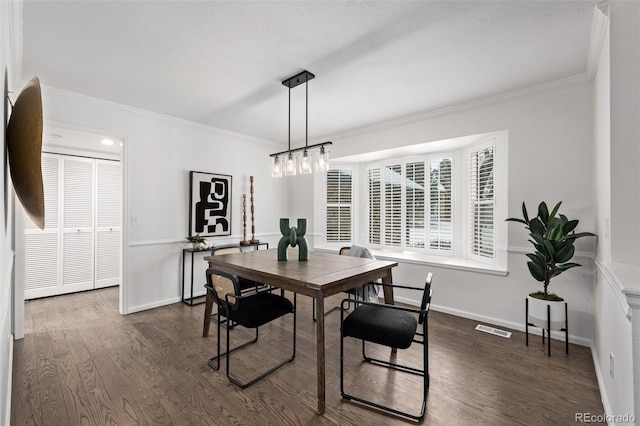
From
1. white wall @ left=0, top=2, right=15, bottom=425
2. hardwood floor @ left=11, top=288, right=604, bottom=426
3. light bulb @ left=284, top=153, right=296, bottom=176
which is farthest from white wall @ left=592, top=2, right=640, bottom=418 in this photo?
white wall @ left=0, top=2, right=15, bottom=425

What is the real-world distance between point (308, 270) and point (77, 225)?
4214mm

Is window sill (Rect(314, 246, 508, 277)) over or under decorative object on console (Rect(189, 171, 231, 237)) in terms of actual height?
under

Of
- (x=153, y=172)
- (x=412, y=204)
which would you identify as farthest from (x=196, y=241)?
(x=412, y=204)

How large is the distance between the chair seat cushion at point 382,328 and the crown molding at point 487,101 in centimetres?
251

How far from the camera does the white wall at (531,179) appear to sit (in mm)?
2631

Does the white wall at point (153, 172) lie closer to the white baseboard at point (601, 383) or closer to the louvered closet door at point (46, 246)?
the louvered closet door at point (46, 246)

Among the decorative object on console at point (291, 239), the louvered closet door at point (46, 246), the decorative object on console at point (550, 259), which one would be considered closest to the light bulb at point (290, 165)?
the decorative object on console at point (291, 239)

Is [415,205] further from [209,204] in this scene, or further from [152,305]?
[152,305]

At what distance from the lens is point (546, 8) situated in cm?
180

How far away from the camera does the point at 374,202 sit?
15.7ft

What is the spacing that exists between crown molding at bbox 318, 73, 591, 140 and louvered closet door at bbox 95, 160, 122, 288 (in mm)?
4017

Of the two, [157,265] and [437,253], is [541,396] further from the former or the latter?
[157,265]

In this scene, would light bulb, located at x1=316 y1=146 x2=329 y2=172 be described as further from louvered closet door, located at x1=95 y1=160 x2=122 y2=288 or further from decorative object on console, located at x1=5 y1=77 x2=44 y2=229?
louvered closet door, located at x1=95 y1=160 x2=122 y2=288

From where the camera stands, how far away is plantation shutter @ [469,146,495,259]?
339 cm
